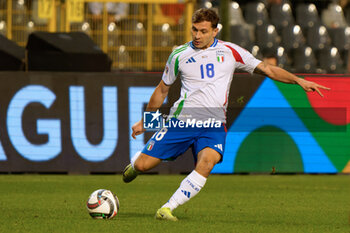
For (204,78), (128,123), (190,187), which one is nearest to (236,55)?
(204,78)

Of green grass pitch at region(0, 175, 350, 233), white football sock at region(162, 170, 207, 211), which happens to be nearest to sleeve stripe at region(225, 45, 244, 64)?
white football sock at region(162, 170, 207, 211)

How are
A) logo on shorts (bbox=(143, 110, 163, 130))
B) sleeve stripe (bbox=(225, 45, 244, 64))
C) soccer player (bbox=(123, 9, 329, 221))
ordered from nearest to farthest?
soccer player (bbox=(123, 9, 329, 221)) < sleeve stripe (bbox=(225, 45, 244, 64)) < logo on shorts (bbox=(143, 110, 163, 130))

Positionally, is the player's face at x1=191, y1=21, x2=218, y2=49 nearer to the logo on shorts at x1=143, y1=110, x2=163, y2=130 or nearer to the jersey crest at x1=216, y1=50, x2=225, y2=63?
the jersey crest at x1=216, y1=50, x2=225, y2=63

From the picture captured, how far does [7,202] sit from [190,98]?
300 cm

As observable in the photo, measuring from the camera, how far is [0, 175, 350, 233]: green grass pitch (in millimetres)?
7324

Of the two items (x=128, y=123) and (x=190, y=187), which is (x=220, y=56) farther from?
(x=128, y=123)

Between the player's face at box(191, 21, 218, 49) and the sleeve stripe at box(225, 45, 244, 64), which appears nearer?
the player's face at box(191, 21, 218, 49)

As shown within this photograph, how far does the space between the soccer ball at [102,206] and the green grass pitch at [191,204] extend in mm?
89

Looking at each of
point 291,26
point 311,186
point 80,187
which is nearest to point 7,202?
point 80,187

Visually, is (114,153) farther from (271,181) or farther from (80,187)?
(271,181)

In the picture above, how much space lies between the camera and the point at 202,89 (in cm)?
746

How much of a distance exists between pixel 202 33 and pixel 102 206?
186cm

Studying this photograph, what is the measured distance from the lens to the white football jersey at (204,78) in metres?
7.46

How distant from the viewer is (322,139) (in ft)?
43.6
